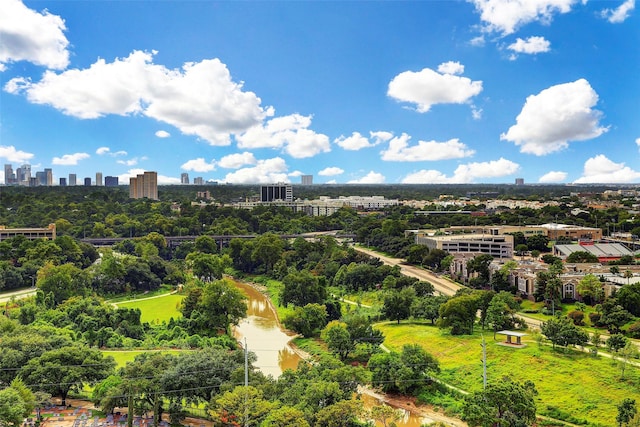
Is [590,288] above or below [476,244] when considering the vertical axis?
below

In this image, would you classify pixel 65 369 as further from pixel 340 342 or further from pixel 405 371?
pixel 405 371

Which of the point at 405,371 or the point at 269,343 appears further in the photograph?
the point at 269,343

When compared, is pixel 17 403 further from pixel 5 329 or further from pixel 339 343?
pixel 339 343

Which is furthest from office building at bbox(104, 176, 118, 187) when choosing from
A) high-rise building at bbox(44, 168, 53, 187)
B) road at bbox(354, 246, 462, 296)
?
road at bbox(354, 246, 462, 296)

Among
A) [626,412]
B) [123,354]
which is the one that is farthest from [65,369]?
[626,412]

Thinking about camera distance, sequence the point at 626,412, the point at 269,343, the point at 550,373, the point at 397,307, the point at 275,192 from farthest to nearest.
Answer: the point at 275,192 < the point at 397,307 < the point at 269,343 < the point at 550,373 < the point at 626,412

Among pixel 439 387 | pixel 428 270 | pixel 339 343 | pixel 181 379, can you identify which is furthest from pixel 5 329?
pixel 428 270

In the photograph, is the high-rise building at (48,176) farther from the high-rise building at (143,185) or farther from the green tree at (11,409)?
the green tree at (11,409)
